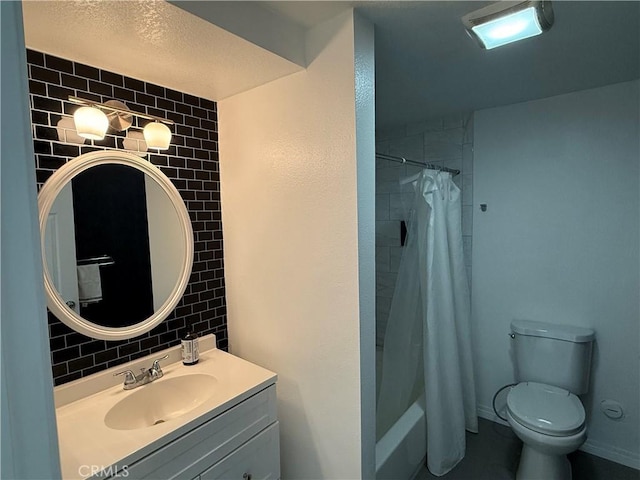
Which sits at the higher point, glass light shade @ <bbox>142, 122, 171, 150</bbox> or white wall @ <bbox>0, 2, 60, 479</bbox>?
glass light shade @ <bbox>142, 122, 171, 150</bbox>

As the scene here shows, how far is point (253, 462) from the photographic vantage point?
52.5 inches

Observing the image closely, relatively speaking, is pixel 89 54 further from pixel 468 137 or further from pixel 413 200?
pixel 468 137

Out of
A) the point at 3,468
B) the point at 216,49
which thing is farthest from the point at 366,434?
the point at 216,49

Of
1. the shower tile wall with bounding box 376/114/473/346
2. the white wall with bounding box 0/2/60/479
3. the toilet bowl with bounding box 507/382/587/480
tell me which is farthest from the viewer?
the shower tile wall with bounding box 376/114/473/346

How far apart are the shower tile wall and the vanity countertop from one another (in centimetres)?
148

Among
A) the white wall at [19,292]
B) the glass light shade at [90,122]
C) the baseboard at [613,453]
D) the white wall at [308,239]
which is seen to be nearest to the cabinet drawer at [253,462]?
the white wall at [308,239]

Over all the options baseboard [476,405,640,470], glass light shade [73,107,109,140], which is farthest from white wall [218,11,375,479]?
baseboard [476,405,640,470]

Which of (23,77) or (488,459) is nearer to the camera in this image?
(23,77)

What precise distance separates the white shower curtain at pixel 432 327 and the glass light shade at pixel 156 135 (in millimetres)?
1433

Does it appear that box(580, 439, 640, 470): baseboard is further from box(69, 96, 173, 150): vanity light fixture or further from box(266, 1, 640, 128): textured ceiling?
box(69, 96, 173, 150): vanity light fixture

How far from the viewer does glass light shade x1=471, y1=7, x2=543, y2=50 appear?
1097mm

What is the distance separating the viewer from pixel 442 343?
6.67ft

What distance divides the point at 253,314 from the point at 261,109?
985 millimetres

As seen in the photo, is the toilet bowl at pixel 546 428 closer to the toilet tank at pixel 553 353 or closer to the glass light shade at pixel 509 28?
the toilet tank at pixel 553 353
